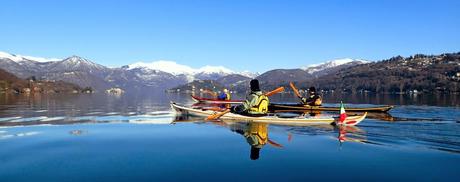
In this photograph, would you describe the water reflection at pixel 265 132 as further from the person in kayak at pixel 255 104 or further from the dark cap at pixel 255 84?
the dark cap at pixel 255 84

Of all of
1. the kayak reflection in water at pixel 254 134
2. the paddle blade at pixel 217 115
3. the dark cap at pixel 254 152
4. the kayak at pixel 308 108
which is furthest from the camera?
the kayak at pixel 308 108

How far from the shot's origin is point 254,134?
82.2 ft

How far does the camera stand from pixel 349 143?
855 inches

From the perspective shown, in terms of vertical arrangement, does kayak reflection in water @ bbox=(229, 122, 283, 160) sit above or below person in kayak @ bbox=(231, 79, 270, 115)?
below

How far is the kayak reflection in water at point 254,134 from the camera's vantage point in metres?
A: 19.7

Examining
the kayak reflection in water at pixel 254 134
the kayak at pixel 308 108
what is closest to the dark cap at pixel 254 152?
the kayak reflection in water at pixel 254 134

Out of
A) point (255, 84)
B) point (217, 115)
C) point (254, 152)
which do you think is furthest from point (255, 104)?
point (254, 152)

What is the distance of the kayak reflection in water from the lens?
64.7 ft

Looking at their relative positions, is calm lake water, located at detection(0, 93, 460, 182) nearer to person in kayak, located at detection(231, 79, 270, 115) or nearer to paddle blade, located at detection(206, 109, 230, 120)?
person in kayak, located at detection(231, 79, 270, 115)

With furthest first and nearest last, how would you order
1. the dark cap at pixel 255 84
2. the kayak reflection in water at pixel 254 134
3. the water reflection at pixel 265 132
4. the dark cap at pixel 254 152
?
the dark cap at pixel 255 84
the water reflection at pixel 265 132
the kayak reflection in water at pixel 254 134
the dark cap at pixel 254 152

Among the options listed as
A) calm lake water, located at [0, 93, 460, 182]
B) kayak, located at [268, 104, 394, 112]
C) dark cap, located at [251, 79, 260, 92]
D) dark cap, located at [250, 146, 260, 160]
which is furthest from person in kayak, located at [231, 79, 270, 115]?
kayak, located at [268, 104, 394, 112]

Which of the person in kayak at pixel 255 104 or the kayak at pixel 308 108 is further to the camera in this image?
the kayak at pixel 308 108

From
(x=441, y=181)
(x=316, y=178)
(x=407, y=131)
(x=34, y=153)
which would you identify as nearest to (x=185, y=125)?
(x=34, y=153)

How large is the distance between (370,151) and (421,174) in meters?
4.40
